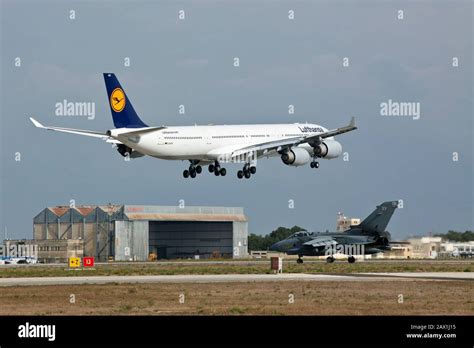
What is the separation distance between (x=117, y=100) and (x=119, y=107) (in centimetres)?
86

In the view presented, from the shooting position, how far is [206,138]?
293ft

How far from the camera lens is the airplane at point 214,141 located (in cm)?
8538

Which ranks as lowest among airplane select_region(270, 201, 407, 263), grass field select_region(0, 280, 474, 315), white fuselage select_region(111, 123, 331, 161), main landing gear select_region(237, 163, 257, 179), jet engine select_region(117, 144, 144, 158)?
grass field select_region(0, 280, 474, 315)

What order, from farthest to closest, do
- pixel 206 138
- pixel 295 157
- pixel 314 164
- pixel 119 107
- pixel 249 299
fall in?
pixel 295 157 → pixel 314 164 → pixel 206 138 → pixel 119 107 → pixel 249 299

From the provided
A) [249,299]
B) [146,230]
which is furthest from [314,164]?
[146,230]

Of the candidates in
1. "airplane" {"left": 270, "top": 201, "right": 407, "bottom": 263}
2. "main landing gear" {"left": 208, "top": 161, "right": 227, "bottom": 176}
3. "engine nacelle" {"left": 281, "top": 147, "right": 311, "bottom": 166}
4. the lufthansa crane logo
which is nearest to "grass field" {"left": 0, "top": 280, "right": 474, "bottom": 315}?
the lufthansa crane logo

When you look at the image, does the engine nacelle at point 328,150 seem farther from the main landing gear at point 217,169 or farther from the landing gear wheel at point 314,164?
the main landing gear at point 217,169

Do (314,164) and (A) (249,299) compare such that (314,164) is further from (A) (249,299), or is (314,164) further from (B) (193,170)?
(A) (249,299)

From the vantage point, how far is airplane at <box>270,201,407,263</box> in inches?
3917

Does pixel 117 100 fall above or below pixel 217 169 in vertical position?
above

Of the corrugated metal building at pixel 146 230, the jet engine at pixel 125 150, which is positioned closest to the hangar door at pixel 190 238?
the corrugated metal building at pixel 146 230

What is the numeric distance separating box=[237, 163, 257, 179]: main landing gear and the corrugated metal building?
74365 mm

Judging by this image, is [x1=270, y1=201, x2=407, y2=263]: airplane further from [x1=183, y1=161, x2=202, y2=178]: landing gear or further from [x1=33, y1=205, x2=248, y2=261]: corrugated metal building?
[x1=33, y1=205, x2=248, y2=261]: corrugated metal building

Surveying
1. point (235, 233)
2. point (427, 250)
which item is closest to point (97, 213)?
point (235, 233)
